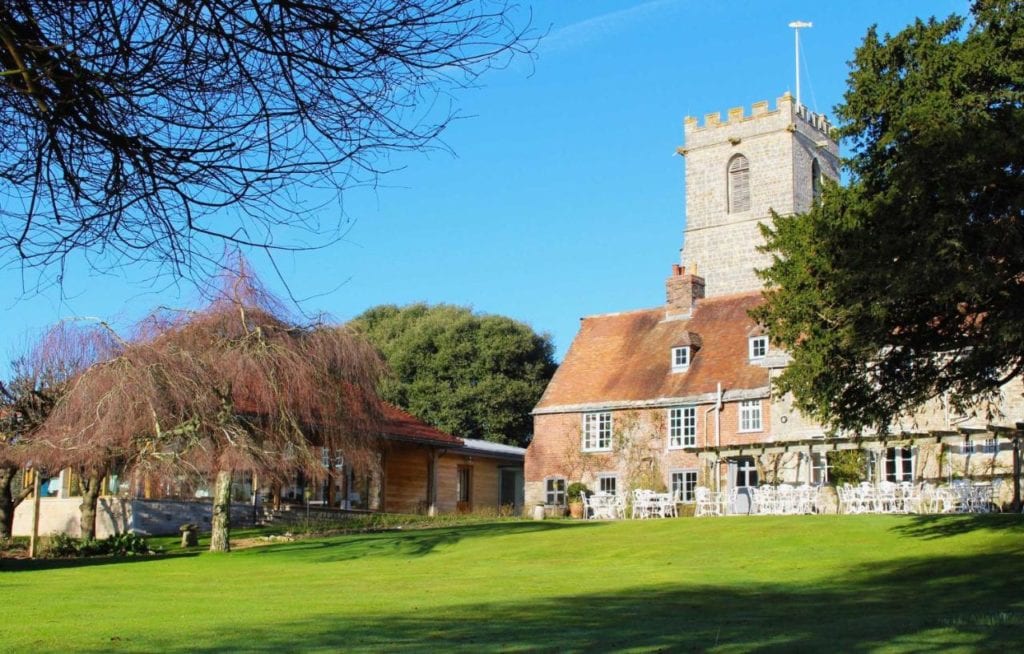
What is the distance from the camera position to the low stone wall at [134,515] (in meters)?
30.5

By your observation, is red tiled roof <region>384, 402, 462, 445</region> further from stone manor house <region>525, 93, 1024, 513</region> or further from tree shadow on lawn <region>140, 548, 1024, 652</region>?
tree shadow on lawn <region>140, 548, 1024, 652</region>

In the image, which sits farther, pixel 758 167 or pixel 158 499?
pixel 758 167

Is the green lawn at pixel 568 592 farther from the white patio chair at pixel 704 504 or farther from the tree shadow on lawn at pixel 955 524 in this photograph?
the white patio chair at pixel 704 504

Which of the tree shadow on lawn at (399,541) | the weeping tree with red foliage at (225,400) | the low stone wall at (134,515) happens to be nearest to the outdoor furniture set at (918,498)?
the tree shadow on lawn at (399,541)

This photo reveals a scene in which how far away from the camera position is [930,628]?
10695 millimetres

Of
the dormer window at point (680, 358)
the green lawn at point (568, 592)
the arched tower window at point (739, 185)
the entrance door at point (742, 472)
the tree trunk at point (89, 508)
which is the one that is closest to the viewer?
the green lawn at point (568, 592)

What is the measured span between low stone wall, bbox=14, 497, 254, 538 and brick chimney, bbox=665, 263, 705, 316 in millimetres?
19303

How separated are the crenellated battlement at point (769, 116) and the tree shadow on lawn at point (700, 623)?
1675 inches

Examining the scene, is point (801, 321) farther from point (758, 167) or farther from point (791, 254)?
point (758, 167)

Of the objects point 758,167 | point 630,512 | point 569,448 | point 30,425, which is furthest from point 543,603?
point 758,167

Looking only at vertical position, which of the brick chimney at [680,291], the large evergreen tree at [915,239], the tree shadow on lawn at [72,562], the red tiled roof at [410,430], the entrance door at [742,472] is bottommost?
the tree shadow on lawn at [72,562]

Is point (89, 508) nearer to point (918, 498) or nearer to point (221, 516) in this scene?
point (221, 516)

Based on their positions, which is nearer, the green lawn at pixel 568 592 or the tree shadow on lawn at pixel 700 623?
the tree shadow on lawn at pixel 700 623

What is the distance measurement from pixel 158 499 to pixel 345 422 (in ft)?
29.0
